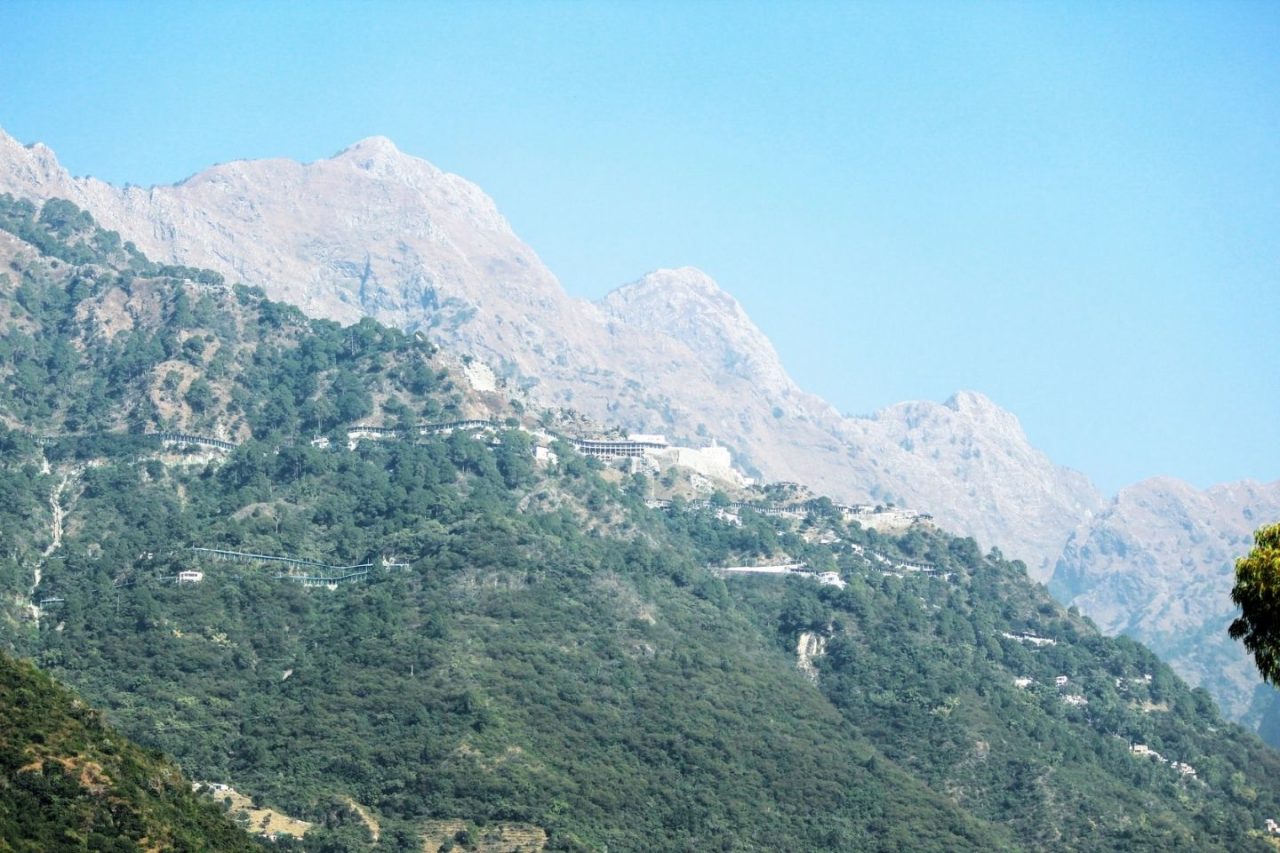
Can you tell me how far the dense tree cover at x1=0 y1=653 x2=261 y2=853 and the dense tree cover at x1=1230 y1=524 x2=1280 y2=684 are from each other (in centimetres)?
4176

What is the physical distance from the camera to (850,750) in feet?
427

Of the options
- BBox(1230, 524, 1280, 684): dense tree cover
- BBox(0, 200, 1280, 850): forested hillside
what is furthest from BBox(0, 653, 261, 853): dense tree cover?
BBox(1230, 524, 1280, 684): dense tree cover

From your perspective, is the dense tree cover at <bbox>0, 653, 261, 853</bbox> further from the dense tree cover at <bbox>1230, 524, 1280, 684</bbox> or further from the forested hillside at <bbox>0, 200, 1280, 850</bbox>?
the dense tree cover at <bbox>1230, 524, 1280, 684</bbox>

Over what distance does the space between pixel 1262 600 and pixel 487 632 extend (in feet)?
301

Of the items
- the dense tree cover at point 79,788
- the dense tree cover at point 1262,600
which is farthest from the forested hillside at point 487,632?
the dense tree cover at point 1262,600

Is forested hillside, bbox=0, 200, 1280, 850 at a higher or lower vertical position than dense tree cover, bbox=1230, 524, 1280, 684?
higher

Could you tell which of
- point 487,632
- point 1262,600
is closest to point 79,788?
point 1262,600

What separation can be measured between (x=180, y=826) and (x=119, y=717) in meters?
37.2

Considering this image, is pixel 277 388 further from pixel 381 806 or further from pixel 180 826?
pixel 180 826

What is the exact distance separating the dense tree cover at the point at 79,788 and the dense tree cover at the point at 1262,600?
4176cm

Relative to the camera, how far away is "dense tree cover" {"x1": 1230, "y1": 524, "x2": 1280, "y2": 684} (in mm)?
41844

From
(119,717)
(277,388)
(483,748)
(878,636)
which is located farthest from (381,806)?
(277,388)

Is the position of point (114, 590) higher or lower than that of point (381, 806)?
higher

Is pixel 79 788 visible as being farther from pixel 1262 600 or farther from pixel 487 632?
pixel 487 632
